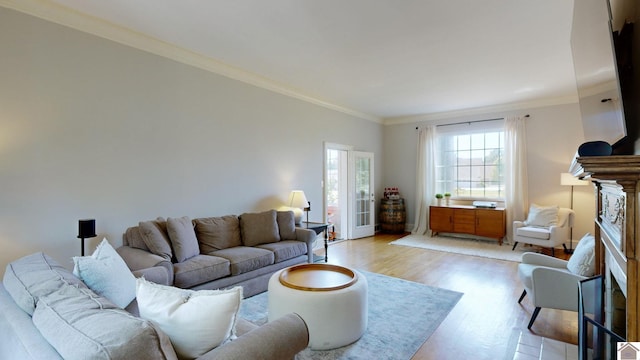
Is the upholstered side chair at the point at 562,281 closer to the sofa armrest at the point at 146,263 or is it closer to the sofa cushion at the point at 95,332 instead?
the sofa cushion at the point at 95,332

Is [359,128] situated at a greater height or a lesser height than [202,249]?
greater

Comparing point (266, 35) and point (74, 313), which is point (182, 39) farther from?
point (74, 313)

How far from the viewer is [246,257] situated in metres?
3.37

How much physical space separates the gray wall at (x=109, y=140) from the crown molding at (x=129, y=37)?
7 cm

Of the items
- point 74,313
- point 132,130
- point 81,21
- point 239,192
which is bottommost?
point 74,313

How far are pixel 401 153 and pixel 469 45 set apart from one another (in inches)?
171

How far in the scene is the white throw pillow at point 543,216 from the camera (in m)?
5.44

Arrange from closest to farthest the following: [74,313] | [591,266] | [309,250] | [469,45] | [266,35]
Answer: [74,313] < [591,266] < [266,35] < [469,45] < [309,250]

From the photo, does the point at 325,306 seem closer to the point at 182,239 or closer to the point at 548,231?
the point at 182,239

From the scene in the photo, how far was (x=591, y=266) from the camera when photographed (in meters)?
2.51

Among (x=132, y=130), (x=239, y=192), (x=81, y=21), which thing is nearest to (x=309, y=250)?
(x=239, y=192)

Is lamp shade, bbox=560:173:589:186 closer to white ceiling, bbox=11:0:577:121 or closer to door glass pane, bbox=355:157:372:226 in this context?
white ceiling, bbox=11:0:577:121

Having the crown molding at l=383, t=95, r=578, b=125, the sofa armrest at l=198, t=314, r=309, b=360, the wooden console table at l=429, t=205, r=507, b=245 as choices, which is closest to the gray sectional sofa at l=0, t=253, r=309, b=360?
the sofa armrest at l=198, t=314, r=309, b=360

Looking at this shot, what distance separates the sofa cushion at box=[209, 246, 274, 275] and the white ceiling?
2.37 metres
